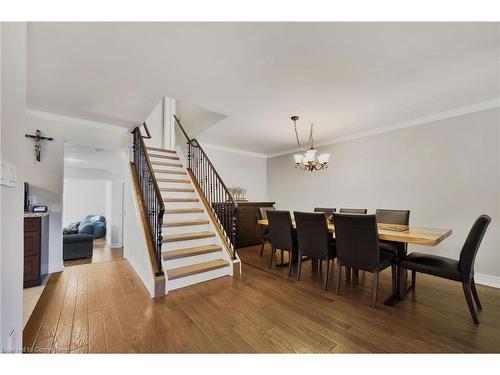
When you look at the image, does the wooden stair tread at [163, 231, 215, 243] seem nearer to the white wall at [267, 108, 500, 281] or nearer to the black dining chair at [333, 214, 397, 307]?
the black dining chair at [333, 214, 397, 307]

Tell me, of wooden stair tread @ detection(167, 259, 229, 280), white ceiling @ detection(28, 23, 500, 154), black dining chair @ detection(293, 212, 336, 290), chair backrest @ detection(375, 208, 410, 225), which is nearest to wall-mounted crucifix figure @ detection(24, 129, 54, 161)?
white ceiling @ detection(28, 23, 500, 154)

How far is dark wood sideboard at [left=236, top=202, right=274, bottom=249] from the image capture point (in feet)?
15.4

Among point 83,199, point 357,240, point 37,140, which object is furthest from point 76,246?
point 357,240

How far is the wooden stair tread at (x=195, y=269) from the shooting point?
2.55 meters

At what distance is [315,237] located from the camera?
2.66m

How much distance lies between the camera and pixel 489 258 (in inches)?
108

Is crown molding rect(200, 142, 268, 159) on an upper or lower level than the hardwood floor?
upper

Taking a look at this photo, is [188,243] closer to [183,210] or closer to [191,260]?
[191,260]

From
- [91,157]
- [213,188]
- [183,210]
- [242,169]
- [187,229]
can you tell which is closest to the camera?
[187,229]

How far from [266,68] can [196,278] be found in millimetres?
2558

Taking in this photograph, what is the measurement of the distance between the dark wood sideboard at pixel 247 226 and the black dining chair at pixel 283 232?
1577mm

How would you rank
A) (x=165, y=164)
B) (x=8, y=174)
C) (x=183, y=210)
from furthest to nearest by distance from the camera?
(x=165, y=164)
(x=183, y=210)
(x=8, y=174)

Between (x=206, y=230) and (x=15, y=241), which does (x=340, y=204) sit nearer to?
(x=206, y=230)

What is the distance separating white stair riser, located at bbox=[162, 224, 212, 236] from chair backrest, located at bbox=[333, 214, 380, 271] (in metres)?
2.04
